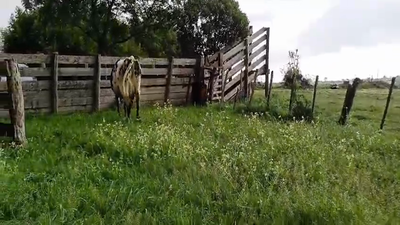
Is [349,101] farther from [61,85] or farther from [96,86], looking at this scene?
[61,85]

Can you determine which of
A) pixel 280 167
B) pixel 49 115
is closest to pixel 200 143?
pixel 280 167

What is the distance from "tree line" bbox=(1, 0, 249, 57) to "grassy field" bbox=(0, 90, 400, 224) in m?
13.4

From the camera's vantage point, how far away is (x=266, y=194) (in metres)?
4.59

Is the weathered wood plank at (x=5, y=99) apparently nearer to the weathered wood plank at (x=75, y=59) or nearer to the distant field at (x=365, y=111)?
the weathered wood plank at (x=75, y=59)

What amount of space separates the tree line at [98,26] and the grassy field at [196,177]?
44.0ft

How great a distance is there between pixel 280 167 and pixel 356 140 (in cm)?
302

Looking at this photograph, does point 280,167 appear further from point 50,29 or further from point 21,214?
point 50,29

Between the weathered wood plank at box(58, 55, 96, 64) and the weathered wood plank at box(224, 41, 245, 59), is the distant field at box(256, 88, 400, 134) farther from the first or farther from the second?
the weathered wood plank at box(58, 55, 96, 64)

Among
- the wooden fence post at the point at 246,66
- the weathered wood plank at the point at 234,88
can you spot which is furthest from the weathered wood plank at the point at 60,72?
the wooden fence post at the point at 246,66

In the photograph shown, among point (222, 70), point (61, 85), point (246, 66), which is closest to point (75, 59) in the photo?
point (61, 85)

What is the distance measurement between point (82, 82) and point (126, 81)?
A: 1368 mm

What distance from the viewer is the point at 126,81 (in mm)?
9602

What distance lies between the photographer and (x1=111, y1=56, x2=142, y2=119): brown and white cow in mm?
9484

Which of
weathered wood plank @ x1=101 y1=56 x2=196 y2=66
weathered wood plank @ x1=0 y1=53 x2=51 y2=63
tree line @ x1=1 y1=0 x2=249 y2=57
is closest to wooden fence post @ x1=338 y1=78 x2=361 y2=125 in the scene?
weathered wood plank @ x1=101 y1=56 x2=196 y2=66
